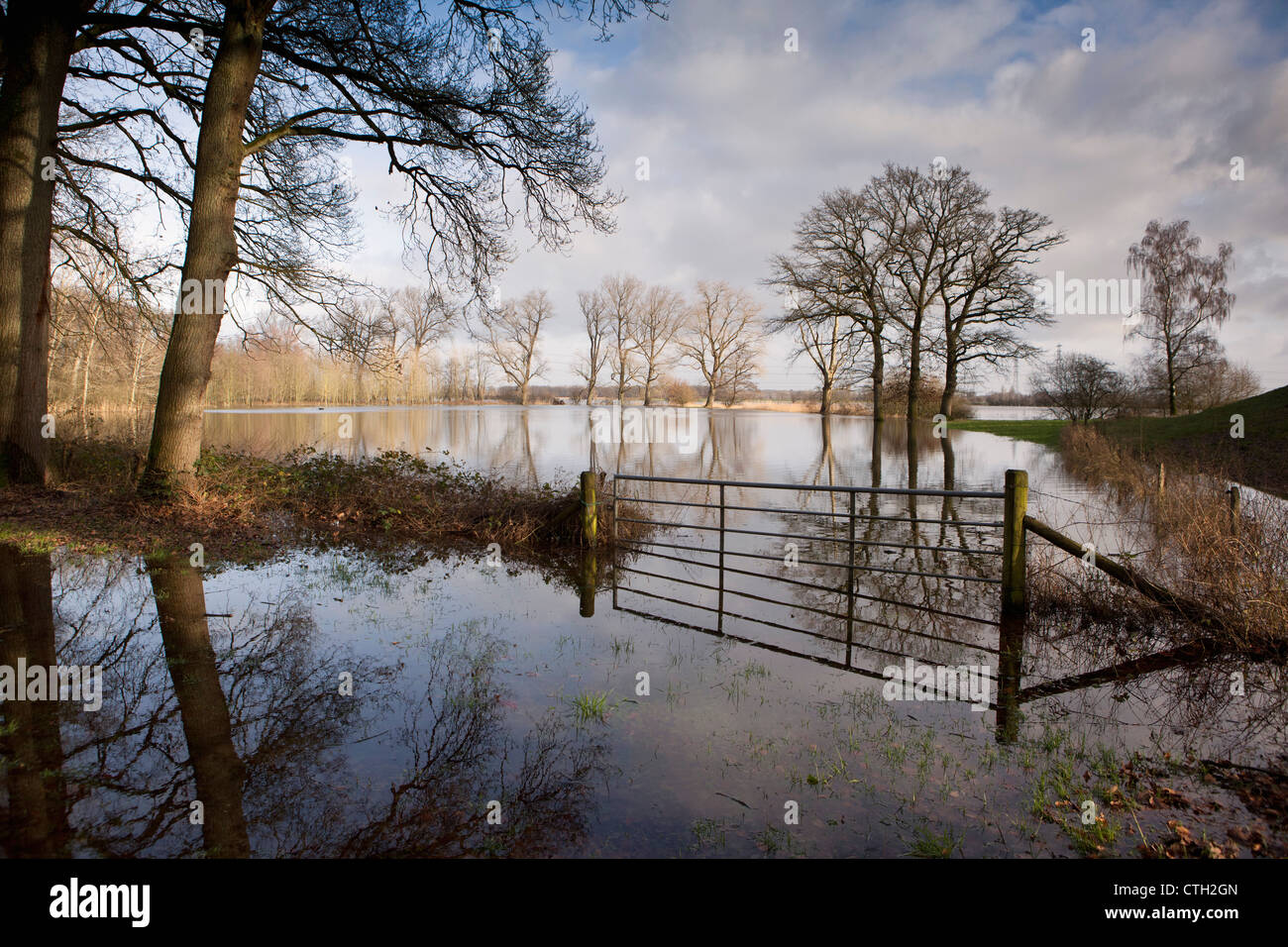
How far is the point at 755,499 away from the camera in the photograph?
15.2 meters

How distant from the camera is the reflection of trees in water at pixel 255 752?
2848 mm

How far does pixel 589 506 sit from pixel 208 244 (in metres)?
6.78

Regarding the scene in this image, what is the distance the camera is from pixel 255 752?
3.54m

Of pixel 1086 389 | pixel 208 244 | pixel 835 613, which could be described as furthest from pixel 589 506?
pixel 1086 389

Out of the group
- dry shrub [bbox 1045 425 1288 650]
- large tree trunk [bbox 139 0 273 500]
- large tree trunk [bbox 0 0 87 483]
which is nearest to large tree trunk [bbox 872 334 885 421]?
dry shrub [bbox 1045 425 1288 650]

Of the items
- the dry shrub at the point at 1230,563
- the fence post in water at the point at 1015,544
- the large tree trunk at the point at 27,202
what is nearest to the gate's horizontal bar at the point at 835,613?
the fence post in water at the point at 1015,544

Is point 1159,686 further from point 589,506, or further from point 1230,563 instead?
point 589,506

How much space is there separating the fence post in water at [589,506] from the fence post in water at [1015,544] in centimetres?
530

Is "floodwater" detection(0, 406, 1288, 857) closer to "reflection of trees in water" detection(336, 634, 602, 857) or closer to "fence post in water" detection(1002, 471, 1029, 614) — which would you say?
"reflection of trees in water" detection(336, 634, 602, 857)

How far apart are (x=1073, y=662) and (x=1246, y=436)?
23575 mm

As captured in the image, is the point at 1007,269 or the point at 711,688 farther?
the point at 1007,269

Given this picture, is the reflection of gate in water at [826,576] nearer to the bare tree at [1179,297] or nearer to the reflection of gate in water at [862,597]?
the reflection of gate in water at [862,597]

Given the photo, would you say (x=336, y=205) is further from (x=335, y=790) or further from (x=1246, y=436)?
(x=1246, y=436)
